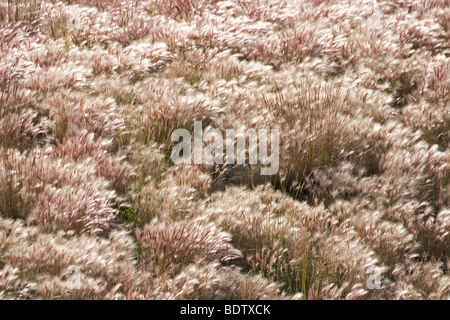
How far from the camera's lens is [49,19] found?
6309 mm

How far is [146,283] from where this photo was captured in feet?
9.91

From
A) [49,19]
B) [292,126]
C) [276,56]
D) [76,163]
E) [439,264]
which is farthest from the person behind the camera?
[49,19]

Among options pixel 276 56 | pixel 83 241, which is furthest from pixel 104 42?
pixel 83 241

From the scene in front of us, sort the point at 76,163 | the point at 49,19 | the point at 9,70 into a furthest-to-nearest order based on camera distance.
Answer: the point at 49,19 < the point at 9,70 < the point at 76,163

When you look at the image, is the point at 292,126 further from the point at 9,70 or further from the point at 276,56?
the point at 9,70

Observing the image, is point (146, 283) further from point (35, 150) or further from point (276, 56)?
point (276, 56)

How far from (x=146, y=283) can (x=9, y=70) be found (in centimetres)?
292

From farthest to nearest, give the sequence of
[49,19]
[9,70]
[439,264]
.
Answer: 1. [49,19]
2. [9,70]
3. [439,264]

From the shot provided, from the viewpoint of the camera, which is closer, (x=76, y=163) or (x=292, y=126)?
(x=76, y=163)

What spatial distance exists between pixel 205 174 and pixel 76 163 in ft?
3.24
